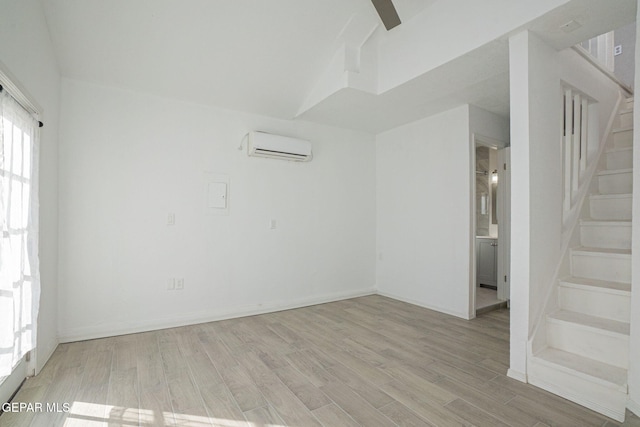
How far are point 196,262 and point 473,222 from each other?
3.22 metres

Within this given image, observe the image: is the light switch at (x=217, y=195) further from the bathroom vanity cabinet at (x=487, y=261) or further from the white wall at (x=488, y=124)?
the bathroom vanity cabinet at (x=487, y=261)

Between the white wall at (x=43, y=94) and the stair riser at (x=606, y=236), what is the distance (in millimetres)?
4261

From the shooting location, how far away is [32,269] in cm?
204

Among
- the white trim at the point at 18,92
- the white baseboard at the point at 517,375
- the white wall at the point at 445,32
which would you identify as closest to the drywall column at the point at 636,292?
the white baseboard at the point at 517,375

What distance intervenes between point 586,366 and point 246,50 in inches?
143

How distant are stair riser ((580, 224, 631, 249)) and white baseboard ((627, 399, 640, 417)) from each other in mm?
1356

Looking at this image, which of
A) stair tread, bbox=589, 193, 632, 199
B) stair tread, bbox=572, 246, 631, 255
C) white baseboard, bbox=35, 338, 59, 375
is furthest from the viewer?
stair tread, bbox=589, 193, 632, 199

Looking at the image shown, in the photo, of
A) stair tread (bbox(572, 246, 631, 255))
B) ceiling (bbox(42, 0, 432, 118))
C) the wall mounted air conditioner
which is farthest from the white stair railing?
the wall mounted air conditioner

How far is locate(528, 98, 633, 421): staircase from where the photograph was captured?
1.83m

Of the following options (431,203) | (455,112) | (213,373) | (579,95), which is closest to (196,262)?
(213,373)

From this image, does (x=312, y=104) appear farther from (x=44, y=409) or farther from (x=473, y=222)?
(x=44, y=409)

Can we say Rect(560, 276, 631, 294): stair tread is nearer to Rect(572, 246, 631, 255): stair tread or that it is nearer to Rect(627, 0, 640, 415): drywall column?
Rect(572, 246, 631, 255): stair tread

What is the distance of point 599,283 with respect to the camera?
227 cm

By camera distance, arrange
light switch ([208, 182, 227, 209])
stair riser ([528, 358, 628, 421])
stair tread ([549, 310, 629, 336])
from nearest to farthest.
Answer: stair riser ([528, 358, 628, 421]), stair tread ([549, 310, 629, 336]), light switch ([208, 182, 227, 209])
